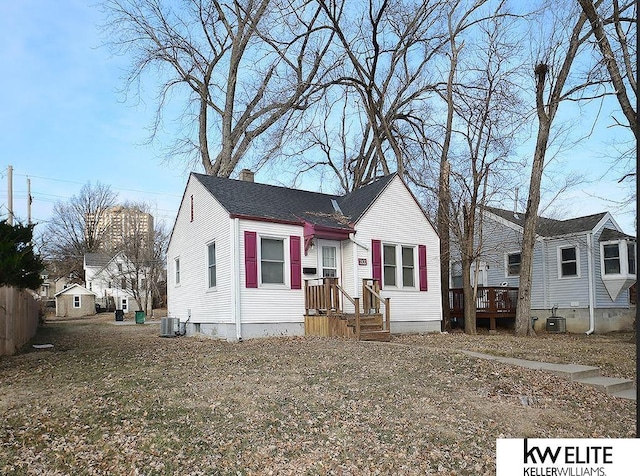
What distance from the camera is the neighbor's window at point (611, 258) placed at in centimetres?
1989

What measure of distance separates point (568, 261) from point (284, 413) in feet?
59.9

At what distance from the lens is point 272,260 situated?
13.4 meters

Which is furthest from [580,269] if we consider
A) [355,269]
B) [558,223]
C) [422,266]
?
[355,269]

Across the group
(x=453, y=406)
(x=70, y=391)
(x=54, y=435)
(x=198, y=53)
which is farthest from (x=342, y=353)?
(x=198, y=53)

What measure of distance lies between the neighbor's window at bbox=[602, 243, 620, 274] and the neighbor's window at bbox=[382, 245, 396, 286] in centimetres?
985

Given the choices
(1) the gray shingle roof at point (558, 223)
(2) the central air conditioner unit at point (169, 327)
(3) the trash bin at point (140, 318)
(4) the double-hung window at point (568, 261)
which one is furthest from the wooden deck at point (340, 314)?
(3) the trash bin at point (140, 318)

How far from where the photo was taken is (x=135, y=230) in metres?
41.3

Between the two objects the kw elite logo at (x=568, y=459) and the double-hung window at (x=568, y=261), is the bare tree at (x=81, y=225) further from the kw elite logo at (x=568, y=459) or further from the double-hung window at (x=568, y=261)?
the kw elite logo at (x=568, y=459)

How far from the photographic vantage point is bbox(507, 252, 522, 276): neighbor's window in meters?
22.1

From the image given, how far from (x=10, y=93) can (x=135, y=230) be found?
2729 centimetres

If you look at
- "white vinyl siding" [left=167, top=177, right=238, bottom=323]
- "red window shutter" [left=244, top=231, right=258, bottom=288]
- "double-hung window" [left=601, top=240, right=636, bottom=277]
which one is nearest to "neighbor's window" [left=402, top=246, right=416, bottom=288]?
"red window shutter" [left=244, top=231, right=258, bottom=288]

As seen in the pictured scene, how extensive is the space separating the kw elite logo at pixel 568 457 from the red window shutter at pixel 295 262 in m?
9.79

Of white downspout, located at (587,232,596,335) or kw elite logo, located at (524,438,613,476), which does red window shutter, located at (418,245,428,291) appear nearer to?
white downspout, located at (587,232,596,335)

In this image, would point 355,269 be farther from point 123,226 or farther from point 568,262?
point 123,226
